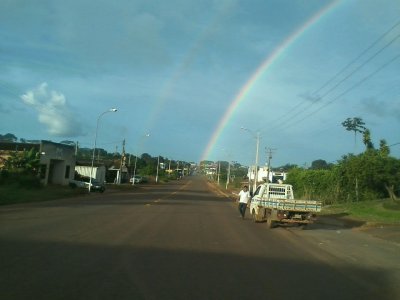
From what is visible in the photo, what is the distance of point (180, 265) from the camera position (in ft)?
34.5

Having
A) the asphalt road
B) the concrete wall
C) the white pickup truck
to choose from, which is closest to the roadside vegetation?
the white pickup truck

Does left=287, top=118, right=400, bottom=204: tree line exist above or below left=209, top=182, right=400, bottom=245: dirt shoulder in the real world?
above

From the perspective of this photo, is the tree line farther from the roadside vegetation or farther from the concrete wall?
the concrete wall

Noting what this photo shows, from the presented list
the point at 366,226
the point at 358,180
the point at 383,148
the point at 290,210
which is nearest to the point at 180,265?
the point at 290,210

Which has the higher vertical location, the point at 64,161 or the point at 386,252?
the point at 64,161

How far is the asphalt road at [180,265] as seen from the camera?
7.96 metres

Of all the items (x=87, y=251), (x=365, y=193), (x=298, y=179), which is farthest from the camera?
(x=298, y=179)

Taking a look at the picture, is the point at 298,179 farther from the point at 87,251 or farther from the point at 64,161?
the point at 87,251

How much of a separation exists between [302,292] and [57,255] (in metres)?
5.10

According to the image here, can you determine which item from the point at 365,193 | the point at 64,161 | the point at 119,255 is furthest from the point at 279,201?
the point at 64,161

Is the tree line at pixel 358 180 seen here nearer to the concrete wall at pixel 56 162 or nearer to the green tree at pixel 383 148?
the green tree at pixel 383 148

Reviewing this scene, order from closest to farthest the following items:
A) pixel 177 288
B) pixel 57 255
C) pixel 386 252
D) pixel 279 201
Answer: pixel 177 288 → pixel 57 255 → pixel 386 252 → pixel 279 201

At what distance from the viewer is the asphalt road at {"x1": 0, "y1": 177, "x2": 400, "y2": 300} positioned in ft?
26.1

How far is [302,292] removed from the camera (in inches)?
336
